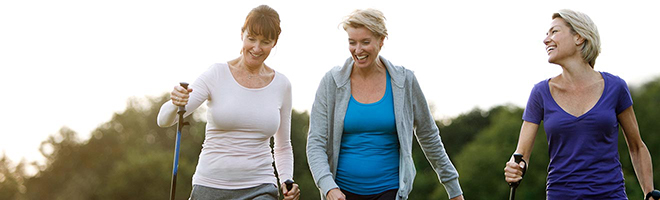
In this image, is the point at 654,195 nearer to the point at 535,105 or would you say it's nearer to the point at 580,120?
the point at 580,120

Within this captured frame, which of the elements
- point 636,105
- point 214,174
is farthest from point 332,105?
point 636,105

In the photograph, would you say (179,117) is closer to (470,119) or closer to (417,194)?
(417,194)

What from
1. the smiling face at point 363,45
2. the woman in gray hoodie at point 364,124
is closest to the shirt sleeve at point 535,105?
the woman in gray hoodie at point 364,124

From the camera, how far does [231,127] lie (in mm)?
4516

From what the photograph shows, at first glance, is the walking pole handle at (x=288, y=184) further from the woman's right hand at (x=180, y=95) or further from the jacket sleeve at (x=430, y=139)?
the jacket sleeve at (x=430, y=139)

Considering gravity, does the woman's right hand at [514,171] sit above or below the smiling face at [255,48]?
below

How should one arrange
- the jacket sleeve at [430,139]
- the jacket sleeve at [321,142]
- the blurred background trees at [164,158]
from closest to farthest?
the jacket sleeve at [321,142], the jacket sleeve at [430,139], the blurred background trees at [164,158]

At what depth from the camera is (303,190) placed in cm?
4259

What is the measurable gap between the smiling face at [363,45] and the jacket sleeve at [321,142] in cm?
26

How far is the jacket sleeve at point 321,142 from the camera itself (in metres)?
4.52

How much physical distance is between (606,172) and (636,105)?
39.8 metres

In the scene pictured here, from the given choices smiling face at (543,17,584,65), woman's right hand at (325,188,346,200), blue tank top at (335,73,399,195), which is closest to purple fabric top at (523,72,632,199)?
smiling face at (543,17,584,65)

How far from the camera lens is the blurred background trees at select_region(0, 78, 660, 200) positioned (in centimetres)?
4169

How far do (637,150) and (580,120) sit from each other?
1.52 ft
